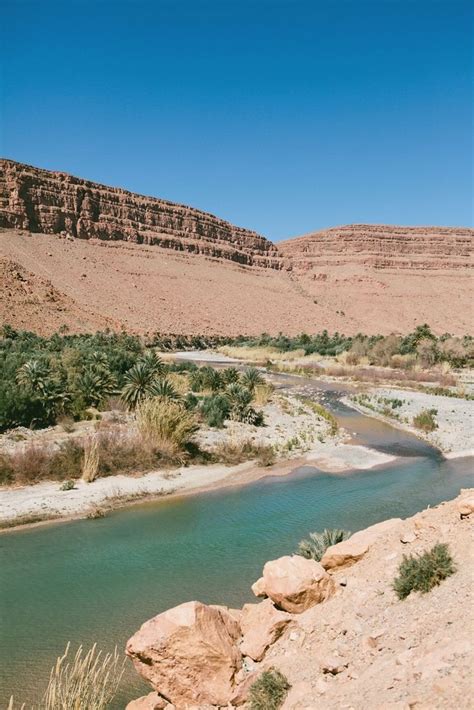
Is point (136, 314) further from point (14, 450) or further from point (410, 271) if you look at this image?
point (410, 271)

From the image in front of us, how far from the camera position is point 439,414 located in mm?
22844

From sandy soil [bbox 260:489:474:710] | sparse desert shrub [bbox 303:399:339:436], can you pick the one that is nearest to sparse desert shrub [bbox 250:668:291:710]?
sandy soil [bbox 260:489:474:710]

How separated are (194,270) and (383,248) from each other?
152ft

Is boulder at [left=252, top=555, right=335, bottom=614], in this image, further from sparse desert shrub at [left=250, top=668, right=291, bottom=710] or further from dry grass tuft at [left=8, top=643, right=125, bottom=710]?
dry grass tuft at [left=8, top=643, right=125, bottom=710]

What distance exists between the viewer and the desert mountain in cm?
6875

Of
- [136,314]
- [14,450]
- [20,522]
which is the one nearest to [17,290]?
[136,314]

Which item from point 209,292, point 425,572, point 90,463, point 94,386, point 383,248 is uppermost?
point 383,248

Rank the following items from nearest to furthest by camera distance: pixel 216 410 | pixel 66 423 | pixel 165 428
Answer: pixel 165 428, pixel 66 423, pixel 216 410

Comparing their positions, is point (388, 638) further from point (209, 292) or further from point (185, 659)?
point (209, 292)

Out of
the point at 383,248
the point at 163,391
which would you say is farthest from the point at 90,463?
the point at 383,248

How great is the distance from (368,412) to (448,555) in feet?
60.8

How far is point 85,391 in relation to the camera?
19.7m

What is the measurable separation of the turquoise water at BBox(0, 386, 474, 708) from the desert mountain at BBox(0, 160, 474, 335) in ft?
143

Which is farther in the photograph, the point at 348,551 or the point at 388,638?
the point at 348,551
